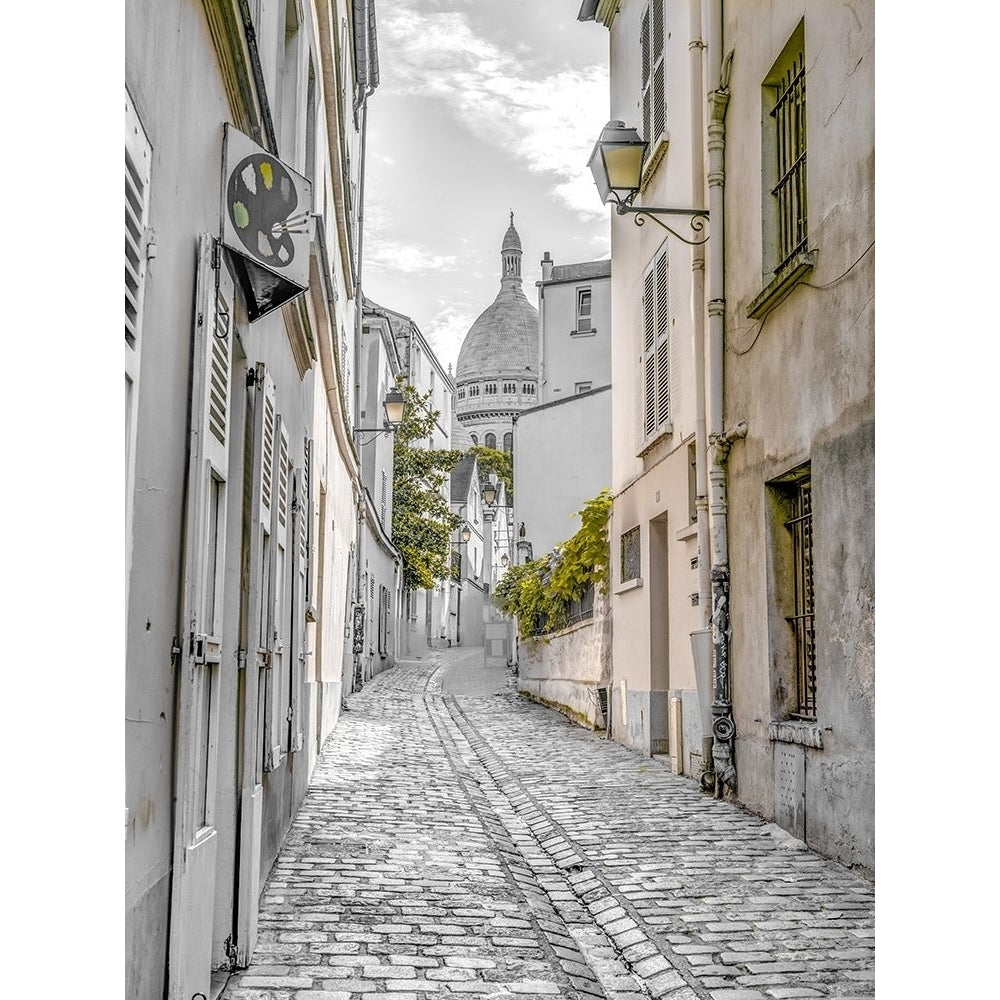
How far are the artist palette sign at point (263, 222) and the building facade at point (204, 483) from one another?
0.03ft

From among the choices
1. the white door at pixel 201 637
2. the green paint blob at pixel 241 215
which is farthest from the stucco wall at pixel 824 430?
the white door at pixel 201 637

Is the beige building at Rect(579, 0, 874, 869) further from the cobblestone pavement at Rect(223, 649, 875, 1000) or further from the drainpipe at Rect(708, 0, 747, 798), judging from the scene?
the cobblestone pavement at Rect(223, 649, 875, 1000)

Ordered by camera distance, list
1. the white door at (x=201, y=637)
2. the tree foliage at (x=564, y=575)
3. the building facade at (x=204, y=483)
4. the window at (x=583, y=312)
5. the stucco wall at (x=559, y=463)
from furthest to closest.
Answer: the window at (x=583, y=312), the stucco wall at (x=559, y=463), the tree foliage at (x=564, y=575), the white door at (x=201, y=637), the building facade at (x=204, y=483)

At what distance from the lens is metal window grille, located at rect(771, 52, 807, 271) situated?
8.67m

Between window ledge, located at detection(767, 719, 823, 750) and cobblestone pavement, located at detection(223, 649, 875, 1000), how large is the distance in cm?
60

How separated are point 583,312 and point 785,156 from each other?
26.4 metres

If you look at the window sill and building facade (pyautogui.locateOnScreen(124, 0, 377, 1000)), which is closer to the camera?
building facade (pyautogui.locateOnScreen(124, 0, 377, 1000))

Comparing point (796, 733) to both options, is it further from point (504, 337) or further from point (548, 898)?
point (504, 337)

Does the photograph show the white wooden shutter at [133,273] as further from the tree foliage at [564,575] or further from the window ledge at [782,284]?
the tree foliage at [564,575]

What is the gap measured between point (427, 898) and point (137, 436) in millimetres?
3708

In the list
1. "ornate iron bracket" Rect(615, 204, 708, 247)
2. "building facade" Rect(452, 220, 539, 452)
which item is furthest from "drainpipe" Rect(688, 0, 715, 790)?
"building facade" Rect(452, 220, 539, 452)

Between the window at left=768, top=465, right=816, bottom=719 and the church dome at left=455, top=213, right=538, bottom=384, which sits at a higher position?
the church dome at left=455, top=213, right=538, bottom=384

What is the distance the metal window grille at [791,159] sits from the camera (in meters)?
8.67
